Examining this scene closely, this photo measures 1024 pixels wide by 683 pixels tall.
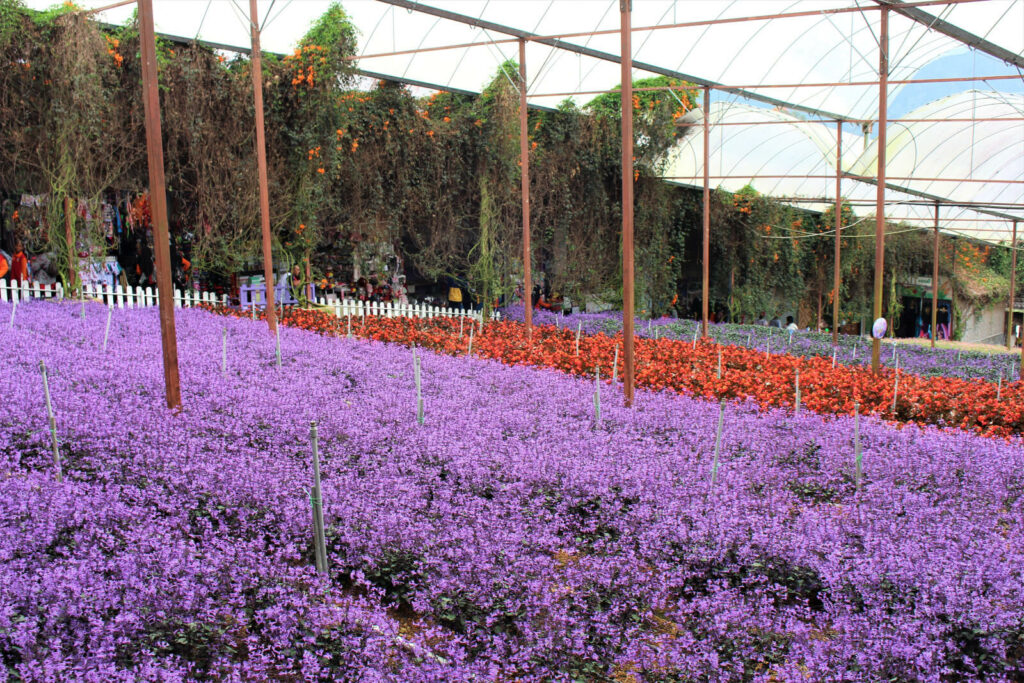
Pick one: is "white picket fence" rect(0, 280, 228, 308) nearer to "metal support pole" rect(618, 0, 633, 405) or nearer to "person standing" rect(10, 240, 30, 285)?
"person standing" rect(10, 240, 30, 285)

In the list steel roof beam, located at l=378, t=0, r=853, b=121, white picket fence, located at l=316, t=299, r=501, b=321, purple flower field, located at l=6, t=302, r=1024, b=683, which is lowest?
purple flower field, located at l=6, t=302, r=1024, b=683

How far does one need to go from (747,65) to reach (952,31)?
5.68m

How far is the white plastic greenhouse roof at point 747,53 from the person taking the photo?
565 inches

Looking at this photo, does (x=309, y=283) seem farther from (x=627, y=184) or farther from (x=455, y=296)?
(x=627, y=184)

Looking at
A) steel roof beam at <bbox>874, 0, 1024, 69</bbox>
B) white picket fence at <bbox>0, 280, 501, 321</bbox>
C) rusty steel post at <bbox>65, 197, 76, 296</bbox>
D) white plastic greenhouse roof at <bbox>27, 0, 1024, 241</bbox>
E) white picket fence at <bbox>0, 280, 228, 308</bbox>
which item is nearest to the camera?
steel roof beam at <bbox>874, 0, 1024, 69</bbox>

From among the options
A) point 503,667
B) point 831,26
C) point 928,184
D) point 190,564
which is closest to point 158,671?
point 190,564

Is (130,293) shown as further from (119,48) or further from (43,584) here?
(43,584)

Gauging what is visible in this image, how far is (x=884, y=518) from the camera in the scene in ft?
18.4

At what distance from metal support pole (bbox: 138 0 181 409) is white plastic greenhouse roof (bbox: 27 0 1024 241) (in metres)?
5.08

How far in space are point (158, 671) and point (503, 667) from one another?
1540 mm

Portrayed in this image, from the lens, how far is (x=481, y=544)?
4.87 meters

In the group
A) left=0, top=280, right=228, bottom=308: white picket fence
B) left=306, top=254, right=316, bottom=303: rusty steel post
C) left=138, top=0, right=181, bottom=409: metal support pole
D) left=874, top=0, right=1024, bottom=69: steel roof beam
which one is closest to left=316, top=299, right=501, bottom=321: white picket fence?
left=306, top=254, right=316, bottom=303: rusty steel post

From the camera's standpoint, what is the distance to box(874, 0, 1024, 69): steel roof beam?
12053mm

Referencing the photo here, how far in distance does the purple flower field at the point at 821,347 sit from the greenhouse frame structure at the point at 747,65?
1.19 meters
